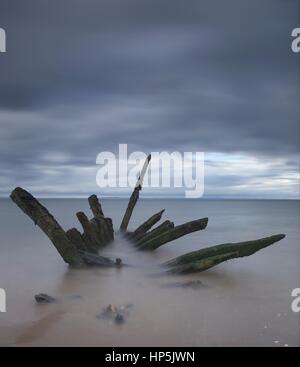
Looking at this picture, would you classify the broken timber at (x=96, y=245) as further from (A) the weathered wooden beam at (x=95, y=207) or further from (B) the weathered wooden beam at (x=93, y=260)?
(A) the weathered wooden beam at (x=95, y=207)

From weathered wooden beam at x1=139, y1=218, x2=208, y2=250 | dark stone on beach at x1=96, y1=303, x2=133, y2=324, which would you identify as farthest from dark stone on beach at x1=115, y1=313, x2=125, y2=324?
weathered wooden beam at x1=139, y1=218, x2=208, y2=250

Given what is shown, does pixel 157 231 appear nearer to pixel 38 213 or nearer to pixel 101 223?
pixel 101 223

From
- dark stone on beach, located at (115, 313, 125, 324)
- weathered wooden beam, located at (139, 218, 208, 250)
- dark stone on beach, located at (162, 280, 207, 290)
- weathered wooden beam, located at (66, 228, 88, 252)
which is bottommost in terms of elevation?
dark stone on beach, located at (115, 313, 125, 324)

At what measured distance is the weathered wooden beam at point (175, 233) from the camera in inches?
445

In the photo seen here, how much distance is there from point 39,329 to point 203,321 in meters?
2.60

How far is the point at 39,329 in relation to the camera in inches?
248

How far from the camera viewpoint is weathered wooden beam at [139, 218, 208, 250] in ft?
37.1

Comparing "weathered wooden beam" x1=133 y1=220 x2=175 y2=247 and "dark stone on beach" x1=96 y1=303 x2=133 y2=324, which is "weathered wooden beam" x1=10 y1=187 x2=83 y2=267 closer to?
"dark stone on beach" x1=96 y1=303 x2=133 y2=324

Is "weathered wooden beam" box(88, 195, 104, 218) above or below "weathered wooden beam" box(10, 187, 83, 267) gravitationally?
above

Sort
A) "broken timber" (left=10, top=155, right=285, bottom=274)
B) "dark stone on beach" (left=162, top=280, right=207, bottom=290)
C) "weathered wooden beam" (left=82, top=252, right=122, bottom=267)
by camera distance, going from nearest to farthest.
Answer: "dark stone on beach" (left=162, top=280, right=207, bottom=290), "broken timber" (left=10, top=155, right=285, bottom=274), "weathered wooden beam" (left=82, top=252, right=122, bottom=267)

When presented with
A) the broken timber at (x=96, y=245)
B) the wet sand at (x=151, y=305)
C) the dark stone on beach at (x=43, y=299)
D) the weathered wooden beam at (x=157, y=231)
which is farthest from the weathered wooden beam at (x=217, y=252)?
the weathered wooden beam at (x=157, y=231)
